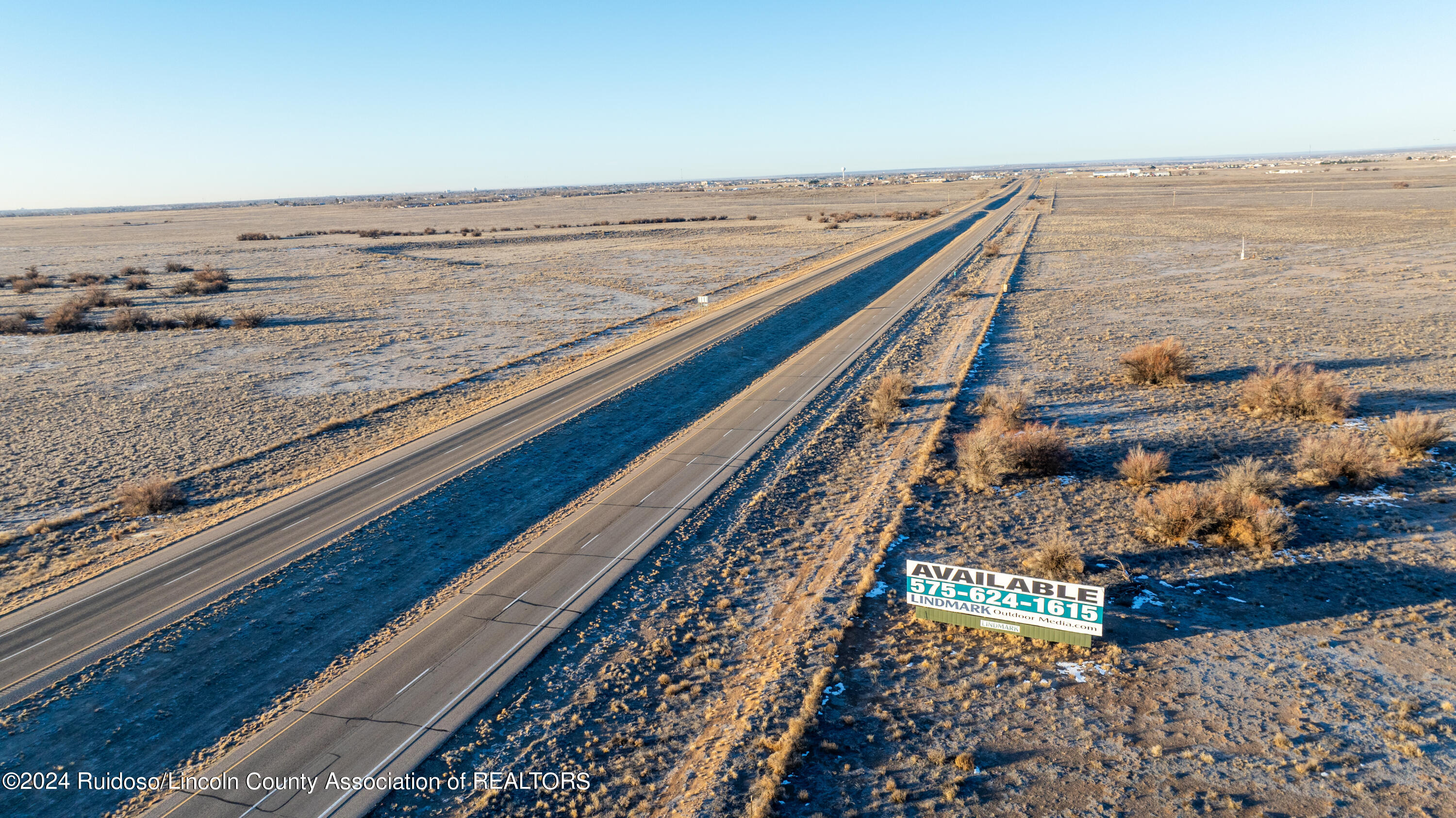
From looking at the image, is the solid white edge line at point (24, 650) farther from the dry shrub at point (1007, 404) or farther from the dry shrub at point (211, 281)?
the dry shrub at point (211, 281)

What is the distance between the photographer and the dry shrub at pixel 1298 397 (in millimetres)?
21891

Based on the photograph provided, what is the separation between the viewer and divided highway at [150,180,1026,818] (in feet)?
33.0

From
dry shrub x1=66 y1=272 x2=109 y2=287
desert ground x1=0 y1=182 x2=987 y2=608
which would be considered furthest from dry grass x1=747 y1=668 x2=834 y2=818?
dry shrub x1=66 y1=272 x2=109 y2=287

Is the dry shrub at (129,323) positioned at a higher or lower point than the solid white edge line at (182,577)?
higher

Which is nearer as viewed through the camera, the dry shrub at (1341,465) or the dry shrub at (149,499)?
the dry shrub at (1341,465)

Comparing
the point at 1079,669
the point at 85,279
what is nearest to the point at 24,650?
the point at 1079,669

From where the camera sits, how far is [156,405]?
29.4 meters

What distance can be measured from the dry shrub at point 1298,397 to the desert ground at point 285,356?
25712mm

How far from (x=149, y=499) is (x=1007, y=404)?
78.6 feet

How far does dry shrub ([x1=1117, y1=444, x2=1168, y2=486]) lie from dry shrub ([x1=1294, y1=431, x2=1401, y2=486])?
303 cm

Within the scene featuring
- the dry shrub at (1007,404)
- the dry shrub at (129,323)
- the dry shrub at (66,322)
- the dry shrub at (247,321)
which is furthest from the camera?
the dry shrub at (66,322)

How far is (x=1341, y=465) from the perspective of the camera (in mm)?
17625

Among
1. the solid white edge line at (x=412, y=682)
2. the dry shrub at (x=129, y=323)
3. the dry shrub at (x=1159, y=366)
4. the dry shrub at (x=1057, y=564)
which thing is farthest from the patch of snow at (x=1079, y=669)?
the dry shrub at (x=129, y=323)

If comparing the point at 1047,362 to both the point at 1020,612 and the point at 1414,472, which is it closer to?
the point at 1414,472
